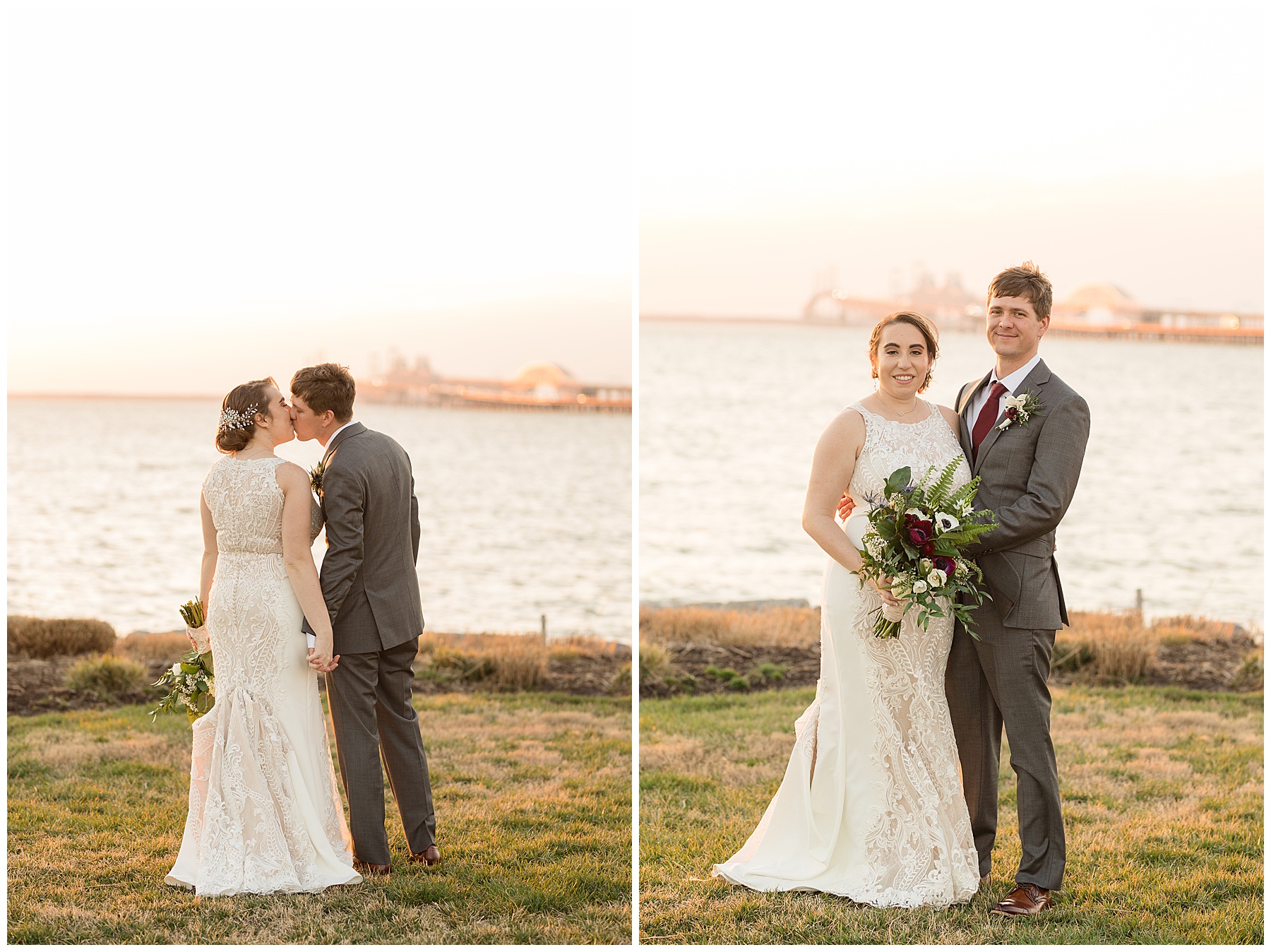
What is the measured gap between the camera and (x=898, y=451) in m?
4.31

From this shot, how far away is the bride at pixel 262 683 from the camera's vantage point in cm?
442

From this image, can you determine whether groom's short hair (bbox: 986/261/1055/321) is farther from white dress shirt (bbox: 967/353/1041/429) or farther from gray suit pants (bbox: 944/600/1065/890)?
gray suit pants (bbox: 944/600/1065/890)

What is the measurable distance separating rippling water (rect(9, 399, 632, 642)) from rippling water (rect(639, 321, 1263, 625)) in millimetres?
2273

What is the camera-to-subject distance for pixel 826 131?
137 feet

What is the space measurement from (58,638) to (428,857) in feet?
22.1

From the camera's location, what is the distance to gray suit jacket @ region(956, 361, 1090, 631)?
4113 millimetres

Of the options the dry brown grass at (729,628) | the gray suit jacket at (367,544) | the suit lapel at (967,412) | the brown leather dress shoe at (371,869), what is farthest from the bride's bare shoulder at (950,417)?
the dry brown grass at (729,628)

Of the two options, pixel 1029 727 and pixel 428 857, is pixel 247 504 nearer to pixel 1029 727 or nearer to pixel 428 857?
pixel 428 857

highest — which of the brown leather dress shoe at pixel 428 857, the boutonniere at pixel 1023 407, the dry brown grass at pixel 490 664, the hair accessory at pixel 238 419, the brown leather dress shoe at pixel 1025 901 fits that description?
the boutonniere at pixel 1023 407

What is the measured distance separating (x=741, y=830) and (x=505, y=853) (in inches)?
46.1

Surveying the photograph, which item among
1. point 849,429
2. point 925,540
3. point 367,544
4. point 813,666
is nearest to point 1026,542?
point 925,540

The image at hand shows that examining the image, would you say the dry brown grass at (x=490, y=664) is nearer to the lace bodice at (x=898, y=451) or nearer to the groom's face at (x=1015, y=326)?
the lace bodice at (x=898, y=451)

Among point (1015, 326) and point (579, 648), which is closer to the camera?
point (1015, 326)

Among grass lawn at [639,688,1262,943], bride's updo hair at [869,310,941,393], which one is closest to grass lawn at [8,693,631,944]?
grass lawn at [639,688,1262,943]
